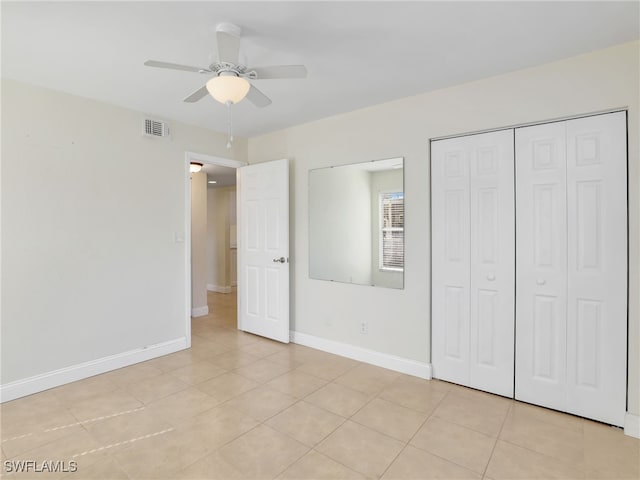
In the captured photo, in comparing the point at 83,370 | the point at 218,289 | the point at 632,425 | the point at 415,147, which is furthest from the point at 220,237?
the point at 632,425

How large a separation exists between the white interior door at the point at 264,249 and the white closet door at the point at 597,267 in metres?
2.59

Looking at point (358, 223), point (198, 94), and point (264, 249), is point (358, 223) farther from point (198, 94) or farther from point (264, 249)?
point (198, 94)

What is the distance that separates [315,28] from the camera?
1.97 metres

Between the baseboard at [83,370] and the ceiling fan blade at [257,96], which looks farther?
the baseboard at [83,370]

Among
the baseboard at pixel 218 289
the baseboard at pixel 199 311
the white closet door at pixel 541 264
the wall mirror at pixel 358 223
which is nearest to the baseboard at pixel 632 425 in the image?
the white closet door at pixel 541 264

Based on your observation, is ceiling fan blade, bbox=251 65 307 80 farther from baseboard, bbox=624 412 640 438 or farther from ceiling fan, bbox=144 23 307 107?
baseboard, bbox=624 412 640 438

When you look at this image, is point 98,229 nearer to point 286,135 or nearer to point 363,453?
point 286,135

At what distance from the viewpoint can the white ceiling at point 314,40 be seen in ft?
5.92

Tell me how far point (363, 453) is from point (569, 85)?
2755mm

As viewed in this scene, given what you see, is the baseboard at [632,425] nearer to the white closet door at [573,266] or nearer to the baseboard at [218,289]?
the white closet door at [573,266]

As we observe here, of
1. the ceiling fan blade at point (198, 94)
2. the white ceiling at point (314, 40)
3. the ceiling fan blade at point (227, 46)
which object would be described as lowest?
the ceiling fan blade at point (198, 94)

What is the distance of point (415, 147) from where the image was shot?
3.01 metres

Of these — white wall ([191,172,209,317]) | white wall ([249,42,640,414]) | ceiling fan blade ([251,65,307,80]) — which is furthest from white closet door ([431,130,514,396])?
white wall ([191,172,209,317])

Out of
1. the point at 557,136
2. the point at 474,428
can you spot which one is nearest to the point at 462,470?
the point at 474,428
